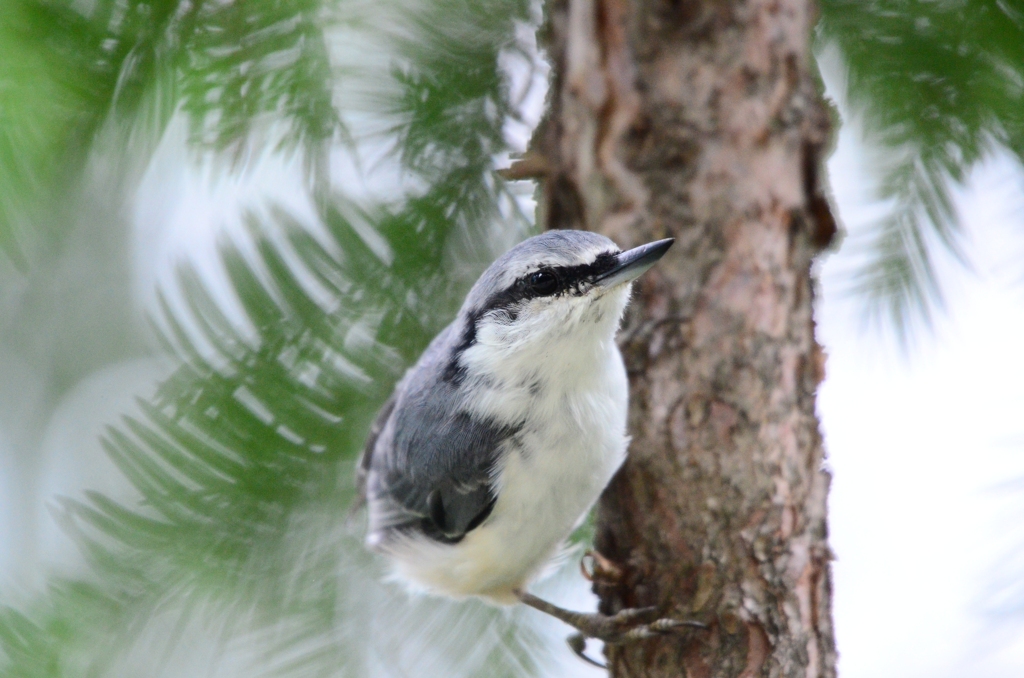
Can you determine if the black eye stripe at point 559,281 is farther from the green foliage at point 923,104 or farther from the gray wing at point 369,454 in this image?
the green foliage at point 923,104

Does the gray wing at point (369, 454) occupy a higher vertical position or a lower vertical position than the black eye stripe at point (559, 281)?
lower

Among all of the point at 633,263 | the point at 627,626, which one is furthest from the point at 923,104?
the point at 627,626

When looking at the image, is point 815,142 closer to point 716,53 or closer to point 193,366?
point 716,53

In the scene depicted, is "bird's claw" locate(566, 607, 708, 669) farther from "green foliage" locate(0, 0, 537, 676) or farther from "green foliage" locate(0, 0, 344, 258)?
"green foliage" locate(0, 0, 344, 258)

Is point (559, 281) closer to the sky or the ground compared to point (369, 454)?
closer to the sky

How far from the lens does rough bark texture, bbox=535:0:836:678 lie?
67.9 inches

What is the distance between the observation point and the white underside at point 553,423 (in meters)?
1.78

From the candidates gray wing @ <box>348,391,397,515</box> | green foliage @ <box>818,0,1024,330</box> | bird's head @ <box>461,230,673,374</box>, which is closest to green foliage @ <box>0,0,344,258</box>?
bird's head @ <box>461,230,673,374</box>

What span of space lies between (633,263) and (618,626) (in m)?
0.73

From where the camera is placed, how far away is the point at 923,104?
181cm

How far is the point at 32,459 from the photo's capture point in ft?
6.92

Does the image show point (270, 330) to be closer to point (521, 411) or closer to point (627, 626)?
point (521, 411)

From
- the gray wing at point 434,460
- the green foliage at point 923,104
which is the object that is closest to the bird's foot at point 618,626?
the gray wing at point 434,460

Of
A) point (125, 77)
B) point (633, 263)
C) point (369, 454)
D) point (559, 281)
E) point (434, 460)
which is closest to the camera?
point (125, 77)
